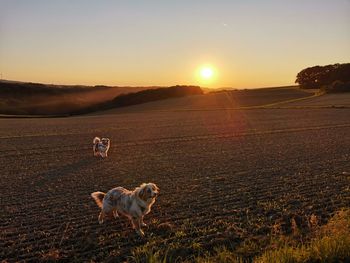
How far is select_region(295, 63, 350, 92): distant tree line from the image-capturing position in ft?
365

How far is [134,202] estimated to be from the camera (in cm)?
938

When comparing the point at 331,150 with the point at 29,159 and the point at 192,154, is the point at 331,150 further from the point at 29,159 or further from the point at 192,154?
the point at 29,159

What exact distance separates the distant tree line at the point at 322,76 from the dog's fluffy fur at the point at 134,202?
10176 centimetres

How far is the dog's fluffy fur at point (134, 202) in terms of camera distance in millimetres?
9180

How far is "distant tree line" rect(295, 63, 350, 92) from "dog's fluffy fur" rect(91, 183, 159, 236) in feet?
334

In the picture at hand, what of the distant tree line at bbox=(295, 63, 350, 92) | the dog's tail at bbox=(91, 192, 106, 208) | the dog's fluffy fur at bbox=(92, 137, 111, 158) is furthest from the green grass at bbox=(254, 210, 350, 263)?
the distant tree line at bbox=(295, 63, 350, 92)

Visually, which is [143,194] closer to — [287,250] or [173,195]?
[287,250]

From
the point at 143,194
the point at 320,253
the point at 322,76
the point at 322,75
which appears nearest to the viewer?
the point at 320,253

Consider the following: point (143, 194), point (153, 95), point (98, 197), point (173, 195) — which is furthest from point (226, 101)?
point (143, 194)

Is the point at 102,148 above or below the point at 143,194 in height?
below

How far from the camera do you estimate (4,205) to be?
39.3 feet

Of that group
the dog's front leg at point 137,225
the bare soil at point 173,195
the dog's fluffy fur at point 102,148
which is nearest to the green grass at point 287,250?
the bare soil at point 173,195

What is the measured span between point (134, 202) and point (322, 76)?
11737cm

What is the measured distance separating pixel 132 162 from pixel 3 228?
9.60 metres
